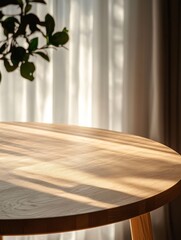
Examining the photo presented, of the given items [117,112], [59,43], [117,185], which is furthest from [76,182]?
[117,112]

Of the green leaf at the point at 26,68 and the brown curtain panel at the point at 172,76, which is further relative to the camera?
the brown curtain panel at the point at 172,76

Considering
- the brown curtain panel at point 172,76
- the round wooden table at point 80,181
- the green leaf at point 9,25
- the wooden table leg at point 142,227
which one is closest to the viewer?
the green leaf at point 9,25

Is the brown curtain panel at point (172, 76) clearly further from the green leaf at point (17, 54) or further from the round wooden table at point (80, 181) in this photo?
the green leaf at point (17, 54)

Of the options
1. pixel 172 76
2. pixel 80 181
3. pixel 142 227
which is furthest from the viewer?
pixel 172 76

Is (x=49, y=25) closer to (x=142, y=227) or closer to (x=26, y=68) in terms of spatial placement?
(x=26, y=68)

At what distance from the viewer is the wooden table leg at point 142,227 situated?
1.41 meters

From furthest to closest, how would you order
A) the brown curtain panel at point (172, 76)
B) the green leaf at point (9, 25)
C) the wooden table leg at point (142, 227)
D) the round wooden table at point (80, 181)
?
the brown curtain panel at point (172, 76) → the wooden table leg at point (142, 227) → the round wooden table at point (80, 181) → the green leaf at point (9, 25)

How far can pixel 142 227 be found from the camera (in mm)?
1418

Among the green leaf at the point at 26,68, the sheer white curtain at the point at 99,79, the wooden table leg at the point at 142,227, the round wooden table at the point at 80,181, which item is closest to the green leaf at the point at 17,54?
the green leaf at the point at 26,68

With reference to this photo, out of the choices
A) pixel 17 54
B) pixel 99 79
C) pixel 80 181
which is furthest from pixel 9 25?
pixel 99 79

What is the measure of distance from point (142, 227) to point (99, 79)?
1034 millimetres

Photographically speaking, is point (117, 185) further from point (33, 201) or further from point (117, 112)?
point (117, 112)

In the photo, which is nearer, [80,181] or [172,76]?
[80,181]

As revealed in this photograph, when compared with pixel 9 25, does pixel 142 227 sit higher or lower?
lower
